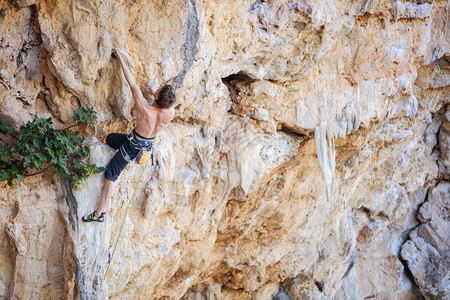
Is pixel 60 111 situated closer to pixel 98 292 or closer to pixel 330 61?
pixel 98 292

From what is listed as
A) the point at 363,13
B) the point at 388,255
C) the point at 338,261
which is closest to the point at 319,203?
the point at 338,261

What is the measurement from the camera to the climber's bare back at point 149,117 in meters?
4.25

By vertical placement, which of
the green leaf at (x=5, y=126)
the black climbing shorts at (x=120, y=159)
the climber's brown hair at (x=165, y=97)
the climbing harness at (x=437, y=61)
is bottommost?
the black climbing shorts at (x=120, y=159)

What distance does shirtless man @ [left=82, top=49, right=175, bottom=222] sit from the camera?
13.9 ft

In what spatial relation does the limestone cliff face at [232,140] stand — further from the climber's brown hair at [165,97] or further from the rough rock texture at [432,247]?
the climber's brown hair at [165,97]

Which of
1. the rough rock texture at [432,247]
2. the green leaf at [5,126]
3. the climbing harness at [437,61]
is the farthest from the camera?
the rough rock texture at [432,247]

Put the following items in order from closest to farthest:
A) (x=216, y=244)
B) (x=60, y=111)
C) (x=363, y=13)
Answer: (x=60, y=111) → (x=363, y=13) → (x=216, y=244)

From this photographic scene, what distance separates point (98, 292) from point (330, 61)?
4.27 meters

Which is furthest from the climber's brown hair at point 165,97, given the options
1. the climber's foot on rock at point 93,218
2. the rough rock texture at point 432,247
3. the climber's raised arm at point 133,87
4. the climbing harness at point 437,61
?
the rough rock texture at point 432,247

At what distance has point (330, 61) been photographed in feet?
22.5

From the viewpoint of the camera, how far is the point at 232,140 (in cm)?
611

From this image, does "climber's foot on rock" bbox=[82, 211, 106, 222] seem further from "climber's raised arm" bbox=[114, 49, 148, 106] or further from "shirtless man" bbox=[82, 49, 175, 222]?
"climber's raised arm" bbox=[114, 49, 148, 106]

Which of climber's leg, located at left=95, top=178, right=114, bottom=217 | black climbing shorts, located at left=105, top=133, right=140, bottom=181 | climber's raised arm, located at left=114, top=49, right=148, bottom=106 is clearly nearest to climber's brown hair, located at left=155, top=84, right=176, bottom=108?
climber's raised arm, located at left=114, top=49, right=148, bottom=106

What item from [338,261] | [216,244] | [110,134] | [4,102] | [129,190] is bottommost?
[338,261]
